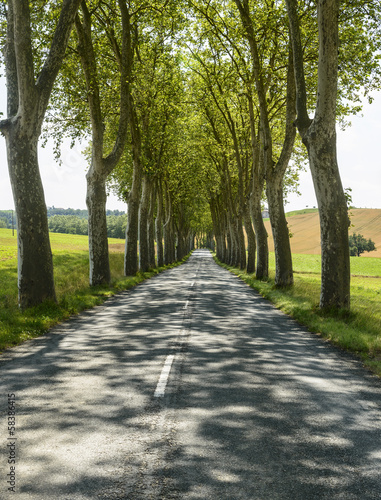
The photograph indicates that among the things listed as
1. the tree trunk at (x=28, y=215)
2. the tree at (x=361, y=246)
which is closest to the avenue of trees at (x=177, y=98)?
the tree trunk at (x=28, y=215)

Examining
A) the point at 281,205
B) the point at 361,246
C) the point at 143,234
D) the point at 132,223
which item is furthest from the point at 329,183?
the point at 361,246

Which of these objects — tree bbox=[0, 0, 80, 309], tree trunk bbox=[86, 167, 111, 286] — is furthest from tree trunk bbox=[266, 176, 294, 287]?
tree bbox=[0, 0, 80, 309]

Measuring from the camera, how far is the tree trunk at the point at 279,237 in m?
17.5

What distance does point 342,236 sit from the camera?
10.7 m

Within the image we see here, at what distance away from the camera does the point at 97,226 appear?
682 inches

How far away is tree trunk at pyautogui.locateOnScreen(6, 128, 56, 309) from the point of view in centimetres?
1065

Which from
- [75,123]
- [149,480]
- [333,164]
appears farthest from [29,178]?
[75,123]

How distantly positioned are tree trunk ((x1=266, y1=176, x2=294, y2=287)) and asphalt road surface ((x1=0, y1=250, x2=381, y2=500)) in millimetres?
8971

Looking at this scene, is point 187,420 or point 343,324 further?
point 343,324

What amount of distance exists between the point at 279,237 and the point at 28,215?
1016 cm

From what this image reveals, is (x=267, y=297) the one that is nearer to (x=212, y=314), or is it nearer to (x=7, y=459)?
(x=212, y=314)

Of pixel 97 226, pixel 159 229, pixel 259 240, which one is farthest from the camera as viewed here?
pixel 159 229

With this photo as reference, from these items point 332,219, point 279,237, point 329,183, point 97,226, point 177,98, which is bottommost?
point 279,237

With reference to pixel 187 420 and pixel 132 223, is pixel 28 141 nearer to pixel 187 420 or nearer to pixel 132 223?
pixel 187 420
